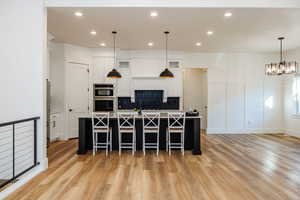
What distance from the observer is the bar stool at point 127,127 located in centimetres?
449

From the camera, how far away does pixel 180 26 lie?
4.55 metres

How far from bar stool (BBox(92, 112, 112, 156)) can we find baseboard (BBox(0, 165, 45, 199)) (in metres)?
1.31

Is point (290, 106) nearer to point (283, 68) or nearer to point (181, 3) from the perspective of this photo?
point (283, 68)

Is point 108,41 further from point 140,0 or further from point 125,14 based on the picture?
point 140,0

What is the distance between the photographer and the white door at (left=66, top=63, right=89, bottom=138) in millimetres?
6176

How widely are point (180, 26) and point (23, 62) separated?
11.4ft

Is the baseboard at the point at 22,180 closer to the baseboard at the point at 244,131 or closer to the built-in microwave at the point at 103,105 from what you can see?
the built-in microwave at the point at 103,105

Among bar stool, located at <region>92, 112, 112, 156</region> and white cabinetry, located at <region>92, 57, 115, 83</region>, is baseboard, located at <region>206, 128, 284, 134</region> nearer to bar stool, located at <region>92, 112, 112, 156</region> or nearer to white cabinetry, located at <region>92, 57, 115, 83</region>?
bar stool, located at <region>92, 112, 112, 156</region>

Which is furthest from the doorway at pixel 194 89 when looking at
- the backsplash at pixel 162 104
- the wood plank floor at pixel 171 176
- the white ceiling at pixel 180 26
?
the wood plank floor at pixel 171 176

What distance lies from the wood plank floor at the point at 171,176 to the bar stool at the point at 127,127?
0.30 metres

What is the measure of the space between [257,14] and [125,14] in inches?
109

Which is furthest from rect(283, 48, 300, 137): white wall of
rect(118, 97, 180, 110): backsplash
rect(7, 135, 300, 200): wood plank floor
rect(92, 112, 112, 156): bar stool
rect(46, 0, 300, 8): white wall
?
rect(92, 112, 112, 156): bar stool

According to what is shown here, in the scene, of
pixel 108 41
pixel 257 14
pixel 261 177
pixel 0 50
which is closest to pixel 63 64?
pixel 108 41

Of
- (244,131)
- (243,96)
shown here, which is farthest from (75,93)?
(244,131)
